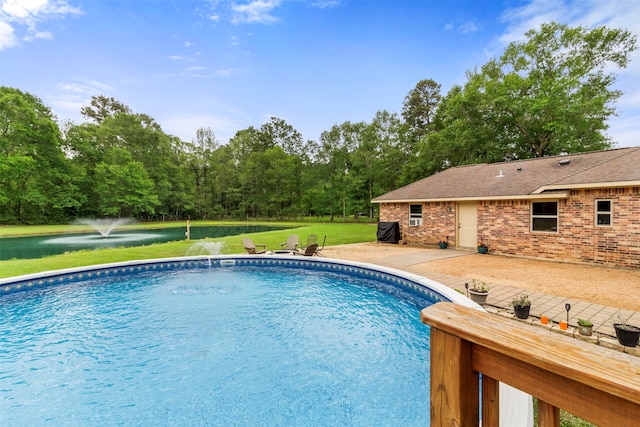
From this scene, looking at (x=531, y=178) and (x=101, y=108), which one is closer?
(x=531, y=178)

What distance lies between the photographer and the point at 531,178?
39.2 feet

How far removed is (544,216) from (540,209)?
0.29m

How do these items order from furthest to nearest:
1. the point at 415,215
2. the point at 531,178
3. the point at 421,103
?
the point at 421,103, the point at 415,215, the point at 531,178

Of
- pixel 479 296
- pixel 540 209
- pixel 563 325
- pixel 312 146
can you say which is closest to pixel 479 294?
pixel 479 296

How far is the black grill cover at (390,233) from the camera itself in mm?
15047

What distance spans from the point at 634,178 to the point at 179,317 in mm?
12806

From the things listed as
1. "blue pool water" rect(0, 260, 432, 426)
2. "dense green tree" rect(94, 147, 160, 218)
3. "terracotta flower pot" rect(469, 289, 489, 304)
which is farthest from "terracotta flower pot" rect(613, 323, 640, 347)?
"dense green tree" rect(94, 147, 160, 218)

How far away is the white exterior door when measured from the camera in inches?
487

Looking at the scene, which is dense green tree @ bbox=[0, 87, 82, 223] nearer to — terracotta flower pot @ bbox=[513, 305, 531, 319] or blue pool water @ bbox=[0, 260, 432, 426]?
blue pool water @ bbox=[0, 260, 432, 426]

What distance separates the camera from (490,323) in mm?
956

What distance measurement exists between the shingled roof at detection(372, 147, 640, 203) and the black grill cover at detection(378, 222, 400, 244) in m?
1.29

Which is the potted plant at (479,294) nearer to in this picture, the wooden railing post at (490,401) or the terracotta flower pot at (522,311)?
the terracotta flower pot at (522,311)

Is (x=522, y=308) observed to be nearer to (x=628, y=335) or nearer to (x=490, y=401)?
(x=628, y=335)

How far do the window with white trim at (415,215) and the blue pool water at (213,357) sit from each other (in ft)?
23.8
